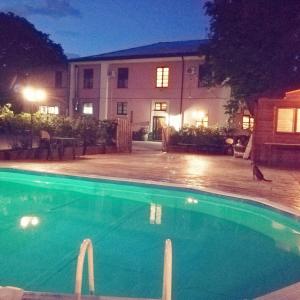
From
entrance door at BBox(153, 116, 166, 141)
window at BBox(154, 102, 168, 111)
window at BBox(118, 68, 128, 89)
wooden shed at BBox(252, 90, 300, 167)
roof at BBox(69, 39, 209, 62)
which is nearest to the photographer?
wooden shed at BBox(252, 90, 300, 167)

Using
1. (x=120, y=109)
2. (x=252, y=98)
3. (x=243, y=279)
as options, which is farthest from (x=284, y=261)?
(x=120, y=109)

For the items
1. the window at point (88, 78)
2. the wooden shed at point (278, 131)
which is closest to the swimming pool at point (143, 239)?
the wooden shed at point (278, 131)

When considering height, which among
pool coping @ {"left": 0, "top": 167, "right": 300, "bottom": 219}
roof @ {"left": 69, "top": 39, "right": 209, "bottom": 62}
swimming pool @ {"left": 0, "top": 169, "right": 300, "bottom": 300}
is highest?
roof @ {"left": 69, "top": 39, "right": 209, "bottom": 62}

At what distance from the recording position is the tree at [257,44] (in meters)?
16.3

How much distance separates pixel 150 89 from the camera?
2930 cm

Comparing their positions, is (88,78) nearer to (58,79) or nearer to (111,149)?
(58,79)

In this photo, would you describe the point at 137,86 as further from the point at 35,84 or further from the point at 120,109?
the point at 35,84

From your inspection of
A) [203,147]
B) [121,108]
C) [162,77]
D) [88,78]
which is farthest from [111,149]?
[88,78]

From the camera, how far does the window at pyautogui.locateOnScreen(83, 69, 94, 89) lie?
103 feet

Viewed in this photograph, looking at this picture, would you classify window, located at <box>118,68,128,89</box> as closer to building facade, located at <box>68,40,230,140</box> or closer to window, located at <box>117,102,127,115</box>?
building facade, located at <box>68,40,230,140</box>

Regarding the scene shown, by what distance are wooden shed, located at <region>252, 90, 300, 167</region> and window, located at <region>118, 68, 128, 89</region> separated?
Answer: 16.0 m

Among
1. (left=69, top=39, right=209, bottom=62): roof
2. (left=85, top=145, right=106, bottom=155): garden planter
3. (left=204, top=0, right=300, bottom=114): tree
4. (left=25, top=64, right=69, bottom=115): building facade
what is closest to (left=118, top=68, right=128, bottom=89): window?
(left=69, top=39, right=209, bottom=62): roof

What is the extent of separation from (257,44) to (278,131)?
14.7ft

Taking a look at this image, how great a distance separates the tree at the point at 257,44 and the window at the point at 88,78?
43.8ft
